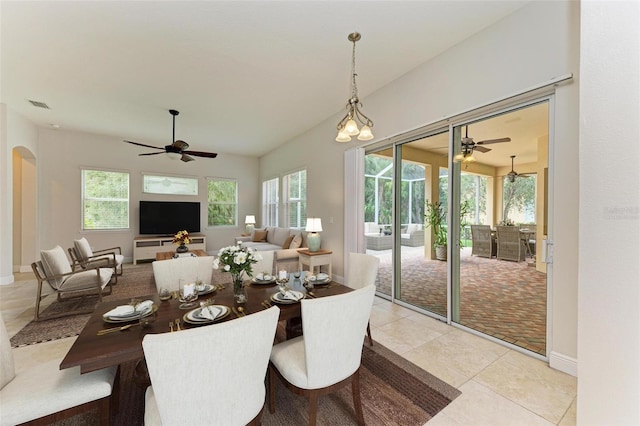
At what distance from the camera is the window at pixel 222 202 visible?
312 inches

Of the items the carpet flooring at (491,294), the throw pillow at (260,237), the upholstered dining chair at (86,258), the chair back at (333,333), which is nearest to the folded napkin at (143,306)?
the chair back at (333,333)

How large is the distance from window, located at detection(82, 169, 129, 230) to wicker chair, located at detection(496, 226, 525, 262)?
8.37 metres

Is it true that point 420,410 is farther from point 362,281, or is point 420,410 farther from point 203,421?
point 203,421

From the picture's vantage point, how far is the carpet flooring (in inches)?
106

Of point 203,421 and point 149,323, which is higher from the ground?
point 149,323

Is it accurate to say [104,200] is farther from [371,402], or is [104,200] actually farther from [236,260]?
[371,402]

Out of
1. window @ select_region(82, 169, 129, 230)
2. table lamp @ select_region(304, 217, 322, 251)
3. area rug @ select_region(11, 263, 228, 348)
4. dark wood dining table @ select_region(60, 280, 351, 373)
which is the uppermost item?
window @ select_region(82, 169, 129, 230)

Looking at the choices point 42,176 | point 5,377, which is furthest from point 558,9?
point 42,176

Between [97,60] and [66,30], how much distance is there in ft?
1.79

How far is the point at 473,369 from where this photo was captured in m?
2.12

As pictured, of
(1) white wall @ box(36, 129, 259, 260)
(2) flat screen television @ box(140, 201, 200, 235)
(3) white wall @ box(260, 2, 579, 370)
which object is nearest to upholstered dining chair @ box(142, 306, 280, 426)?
(3) white wall @ box(260, 2, 579, 370)

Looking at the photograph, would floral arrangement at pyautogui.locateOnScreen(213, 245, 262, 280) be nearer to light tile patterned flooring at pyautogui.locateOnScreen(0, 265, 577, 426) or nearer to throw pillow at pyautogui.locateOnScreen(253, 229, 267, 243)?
light tile patterned flooring at pyautogui.locateOnScreen(0, 265, 577, 426)

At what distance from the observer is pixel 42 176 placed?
225 inches

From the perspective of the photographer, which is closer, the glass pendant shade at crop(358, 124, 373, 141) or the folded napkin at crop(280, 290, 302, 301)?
the folded napkin at crop(280, 290, 302, 301)
